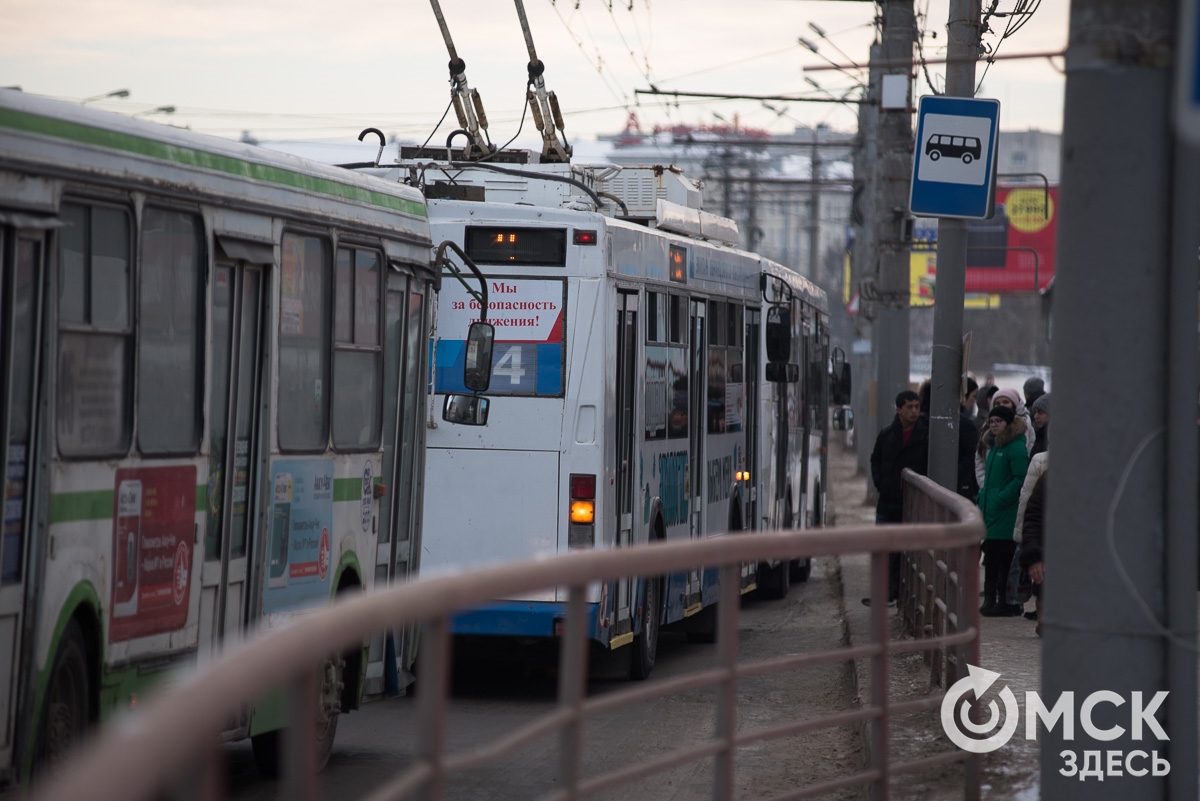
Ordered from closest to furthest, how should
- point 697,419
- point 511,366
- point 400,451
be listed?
point 400,451, point 511,366, point 697,419

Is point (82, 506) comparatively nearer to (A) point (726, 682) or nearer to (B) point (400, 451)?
(A) point (726, 682)

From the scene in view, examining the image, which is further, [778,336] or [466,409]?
[778,336]

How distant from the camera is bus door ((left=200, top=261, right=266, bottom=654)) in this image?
7.03 m

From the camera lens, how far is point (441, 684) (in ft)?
10.5

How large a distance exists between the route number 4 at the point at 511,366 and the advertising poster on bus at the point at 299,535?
2.87 metres

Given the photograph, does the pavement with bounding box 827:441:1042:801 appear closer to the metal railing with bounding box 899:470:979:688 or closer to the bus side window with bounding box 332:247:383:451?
the metal railing with bounding box 899:470:979:688

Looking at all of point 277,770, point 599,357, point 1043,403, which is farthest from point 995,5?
point 277,770

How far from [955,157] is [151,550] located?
6.03 metres

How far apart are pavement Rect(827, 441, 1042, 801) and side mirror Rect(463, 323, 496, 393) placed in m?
2.87

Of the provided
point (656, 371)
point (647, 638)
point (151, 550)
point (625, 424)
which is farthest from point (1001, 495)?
point (151, 550)

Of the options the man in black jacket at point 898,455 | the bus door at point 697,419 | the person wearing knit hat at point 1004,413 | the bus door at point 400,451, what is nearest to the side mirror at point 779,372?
the man in black jacket at point 898,455

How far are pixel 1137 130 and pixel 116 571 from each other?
12.8 feet

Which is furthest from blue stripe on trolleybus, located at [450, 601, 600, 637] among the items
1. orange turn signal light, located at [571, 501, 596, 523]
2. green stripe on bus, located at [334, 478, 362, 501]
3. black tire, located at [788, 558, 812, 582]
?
black tire, located at [788, 558, 812, 582]

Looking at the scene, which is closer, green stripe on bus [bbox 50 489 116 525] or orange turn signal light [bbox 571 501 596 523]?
green stripe on bus [bbox 50 489 116 525]
